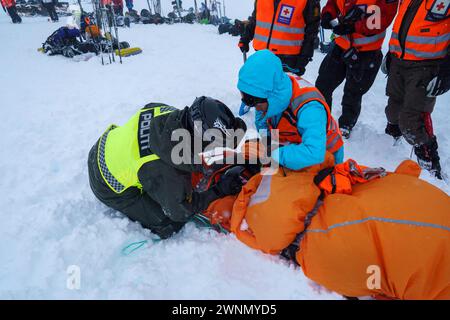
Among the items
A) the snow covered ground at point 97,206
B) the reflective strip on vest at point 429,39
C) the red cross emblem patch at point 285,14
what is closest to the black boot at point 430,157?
the snow covered ground at point 97,206

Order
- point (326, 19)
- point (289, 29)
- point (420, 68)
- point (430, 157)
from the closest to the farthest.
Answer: point (420, 68)
point (430, 157)
point (289, 29)
point (326, 19)

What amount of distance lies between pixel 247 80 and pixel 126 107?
2426mm

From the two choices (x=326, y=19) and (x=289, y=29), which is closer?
(x=289, y=29)

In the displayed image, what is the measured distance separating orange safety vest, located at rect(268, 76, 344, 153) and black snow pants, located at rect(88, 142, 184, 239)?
0.97 metres

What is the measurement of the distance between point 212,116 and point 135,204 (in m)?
0.86

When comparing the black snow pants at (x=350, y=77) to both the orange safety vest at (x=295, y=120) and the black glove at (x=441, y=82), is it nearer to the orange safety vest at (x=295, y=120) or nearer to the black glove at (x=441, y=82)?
the black glove at (x=441, y=82)

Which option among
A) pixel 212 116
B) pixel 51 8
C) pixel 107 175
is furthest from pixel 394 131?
pixel 51 8

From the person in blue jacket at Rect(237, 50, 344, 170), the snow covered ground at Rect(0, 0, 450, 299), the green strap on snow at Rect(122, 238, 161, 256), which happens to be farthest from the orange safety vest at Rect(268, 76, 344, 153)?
the green strap on snow at Rect(122, 238, 161, 256)

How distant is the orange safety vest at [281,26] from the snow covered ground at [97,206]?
3.31ft

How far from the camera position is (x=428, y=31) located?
224 centimetres

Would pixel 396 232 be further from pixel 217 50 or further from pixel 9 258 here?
pixel 217 50

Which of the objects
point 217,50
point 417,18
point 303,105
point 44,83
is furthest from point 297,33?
point 217,50

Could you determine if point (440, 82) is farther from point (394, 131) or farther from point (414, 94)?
point (394, 131)

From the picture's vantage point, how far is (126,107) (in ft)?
12.3
